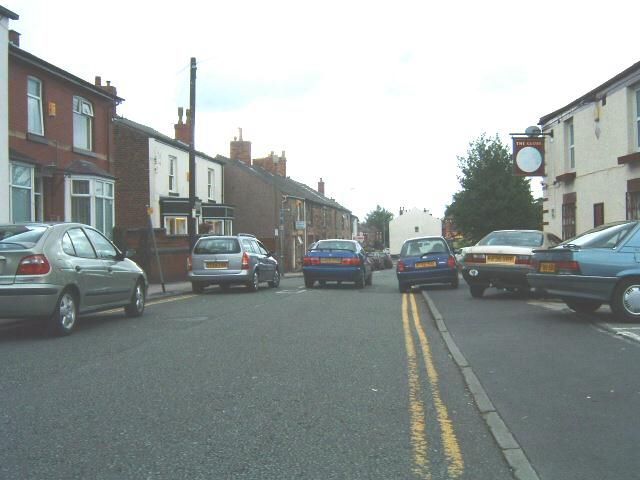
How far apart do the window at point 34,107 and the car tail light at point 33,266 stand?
41.0 feet

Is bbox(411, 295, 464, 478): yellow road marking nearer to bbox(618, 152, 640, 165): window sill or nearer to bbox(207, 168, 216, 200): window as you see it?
bbox(618, 152, 640, 165): window sill

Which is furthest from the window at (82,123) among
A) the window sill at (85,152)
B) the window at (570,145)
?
the window at (570,145)

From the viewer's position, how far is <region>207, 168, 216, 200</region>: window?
39562mm

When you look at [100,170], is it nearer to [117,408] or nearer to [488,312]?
[488,312]

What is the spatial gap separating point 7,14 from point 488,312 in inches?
570

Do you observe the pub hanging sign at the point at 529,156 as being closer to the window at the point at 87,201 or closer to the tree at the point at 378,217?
the window at the point at 87,201

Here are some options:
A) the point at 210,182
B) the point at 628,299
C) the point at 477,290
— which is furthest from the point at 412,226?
the point at 628,299

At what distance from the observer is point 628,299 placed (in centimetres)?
955

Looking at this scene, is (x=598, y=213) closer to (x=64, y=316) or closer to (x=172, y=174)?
(x=64, y=316)

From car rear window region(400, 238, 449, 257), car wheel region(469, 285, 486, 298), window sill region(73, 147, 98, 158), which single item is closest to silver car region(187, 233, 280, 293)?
car rear window region(400, 238, 449, 257)

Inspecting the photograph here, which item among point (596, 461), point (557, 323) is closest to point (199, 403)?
point (596, 461)

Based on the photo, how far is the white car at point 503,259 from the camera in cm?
1390

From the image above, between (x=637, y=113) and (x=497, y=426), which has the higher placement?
(x=637, y=113)

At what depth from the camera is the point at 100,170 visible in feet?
74.1
